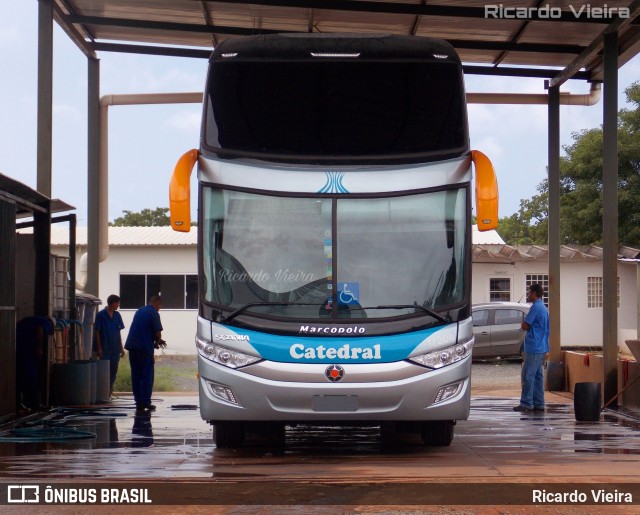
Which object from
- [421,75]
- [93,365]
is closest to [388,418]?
[421,75]

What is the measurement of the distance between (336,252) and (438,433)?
2401 millimetres

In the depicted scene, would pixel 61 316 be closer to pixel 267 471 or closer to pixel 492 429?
pixel 492 429

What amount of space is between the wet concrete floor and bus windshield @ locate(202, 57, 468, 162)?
3.07 meters

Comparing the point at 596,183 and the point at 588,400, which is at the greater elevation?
the point at 596,183

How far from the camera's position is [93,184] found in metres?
22.1

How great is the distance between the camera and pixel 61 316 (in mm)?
19641

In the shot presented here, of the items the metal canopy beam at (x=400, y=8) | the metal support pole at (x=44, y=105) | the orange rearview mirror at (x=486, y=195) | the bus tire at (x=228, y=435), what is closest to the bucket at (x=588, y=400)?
the orange rearview mirror at (x=486, y=195)

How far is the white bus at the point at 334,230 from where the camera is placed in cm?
1093

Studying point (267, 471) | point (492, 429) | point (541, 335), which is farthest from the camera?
point (541, 335)

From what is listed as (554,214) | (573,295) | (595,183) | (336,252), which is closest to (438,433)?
(336,252)

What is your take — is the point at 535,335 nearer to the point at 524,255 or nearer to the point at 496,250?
the point at 524,255

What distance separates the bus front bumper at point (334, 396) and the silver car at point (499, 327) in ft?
68.9

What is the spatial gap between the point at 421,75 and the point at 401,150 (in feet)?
2.87

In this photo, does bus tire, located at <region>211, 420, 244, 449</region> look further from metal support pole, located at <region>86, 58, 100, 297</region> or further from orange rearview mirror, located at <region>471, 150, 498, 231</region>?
metal support pole, located at <region>86, 58, 100, 297</region>
